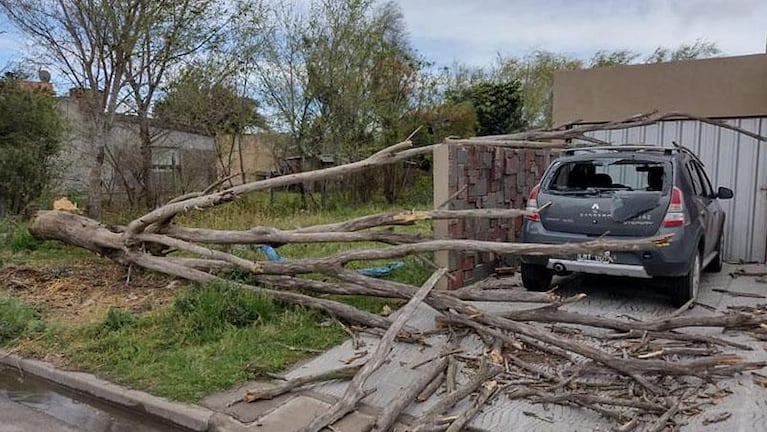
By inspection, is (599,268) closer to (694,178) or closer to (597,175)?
(597,175)

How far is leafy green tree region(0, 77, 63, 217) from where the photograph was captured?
1150 cm

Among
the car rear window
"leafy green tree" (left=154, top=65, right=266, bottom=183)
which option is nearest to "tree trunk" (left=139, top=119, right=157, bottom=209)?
"leafy green tree" (left=154, top=65, right=266, bottom=183)

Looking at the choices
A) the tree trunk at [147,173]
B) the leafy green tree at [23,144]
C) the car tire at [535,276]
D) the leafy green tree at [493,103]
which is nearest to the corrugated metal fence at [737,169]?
the car tire at [535,276]

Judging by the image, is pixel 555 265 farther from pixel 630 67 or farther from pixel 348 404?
pixel 630 67

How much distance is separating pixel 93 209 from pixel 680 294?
1055cm

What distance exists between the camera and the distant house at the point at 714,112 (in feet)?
28.1

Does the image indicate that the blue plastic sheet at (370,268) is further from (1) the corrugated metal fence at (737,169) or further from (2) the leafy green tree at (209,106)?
(2) the leafy green tree at (209,106)

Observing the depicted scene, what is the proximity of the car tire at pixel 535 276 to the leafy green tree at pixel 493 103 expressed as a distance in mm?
13414

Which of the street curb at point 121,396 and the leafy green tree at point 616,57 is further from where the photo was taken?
the leafy green tree at point 616,57

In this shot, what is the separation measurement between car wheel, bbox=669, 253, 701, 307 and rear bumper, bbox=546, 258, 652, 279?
1.45 ft

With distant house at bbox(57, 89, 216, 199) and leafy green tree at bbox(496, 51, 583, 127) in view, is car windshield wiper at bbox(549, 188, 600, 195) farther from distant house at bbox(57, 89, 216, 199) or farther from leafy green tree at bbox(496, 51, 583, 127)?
leafy green tree at bbox(496, 51, 583, 127)

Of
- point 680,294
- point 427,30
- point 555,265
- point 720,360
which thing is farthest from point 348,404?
point 427,30

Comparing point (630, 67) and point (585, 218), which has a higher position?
point (630, 67)

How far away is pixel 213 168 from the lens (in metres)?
14.7
